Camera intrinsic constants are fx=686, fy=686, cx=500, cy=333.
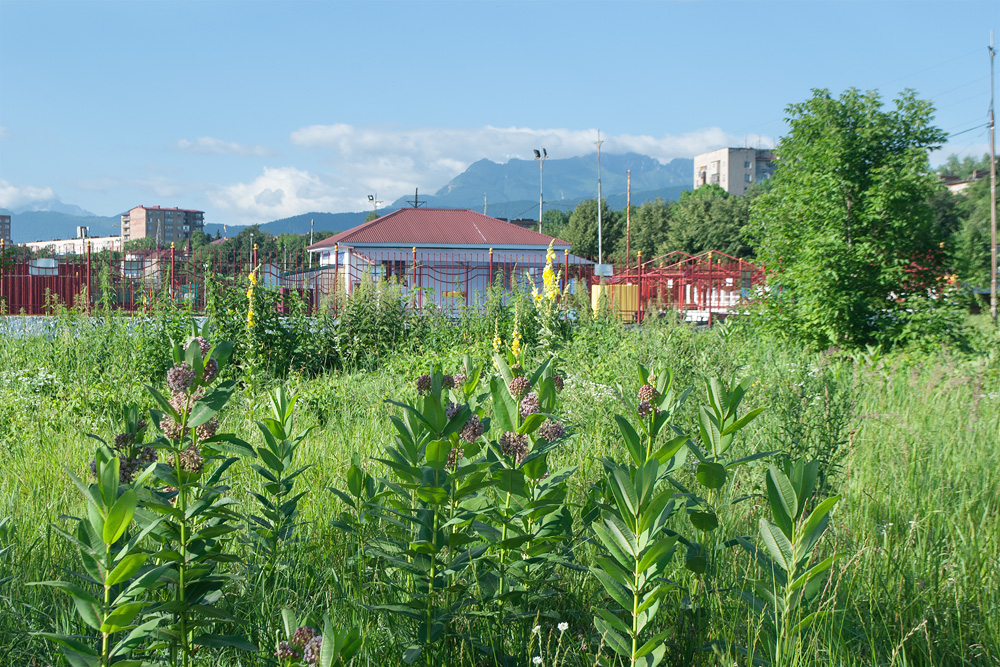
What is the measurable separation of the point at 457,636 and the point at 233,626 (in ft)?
2.19

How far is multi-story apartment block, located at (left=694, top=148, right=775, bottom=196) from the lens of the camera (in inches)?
4397

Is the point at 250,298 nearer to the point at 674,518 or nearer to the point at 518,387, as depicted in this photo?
the point at 674,518

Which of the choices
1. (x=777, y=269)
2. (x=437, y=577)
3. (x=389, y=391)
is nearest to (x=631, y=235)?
(x=777, y=269)

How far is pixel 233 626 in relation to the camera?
6.31 feet

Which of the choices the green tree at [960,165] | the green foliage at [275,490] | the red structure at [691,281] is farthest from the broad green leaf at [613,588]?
the green tree at [960,165]

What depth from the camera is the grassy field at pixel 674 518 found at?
1.92 m

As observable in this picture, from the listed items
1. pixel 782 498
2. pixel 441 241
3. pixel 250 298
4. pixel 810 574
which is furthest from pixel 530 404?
pixel 441 241

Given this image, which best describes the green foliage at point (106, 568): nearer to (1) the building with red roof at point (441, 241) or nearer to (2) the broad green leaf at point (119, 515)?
(2) the broad green leaf at point (119, 515)

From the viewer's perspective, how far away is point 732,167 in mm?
113438

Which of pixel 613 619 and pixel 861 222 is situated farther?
pixel 861 222

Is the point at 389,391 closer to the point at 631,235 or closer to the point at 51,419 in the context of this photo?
the point at 51,419

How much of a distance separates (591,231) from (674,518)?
50.5 metres

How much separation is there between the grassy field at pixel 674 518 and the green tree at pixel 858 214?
1.07 m

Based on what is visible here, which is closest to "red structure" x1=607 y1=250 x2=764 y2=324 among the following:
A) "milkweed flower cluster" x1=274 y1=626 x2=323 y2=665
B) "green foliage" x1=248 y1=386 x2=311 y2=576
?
"green foliage" x1=248 y1=386 x2=311 y2=576
